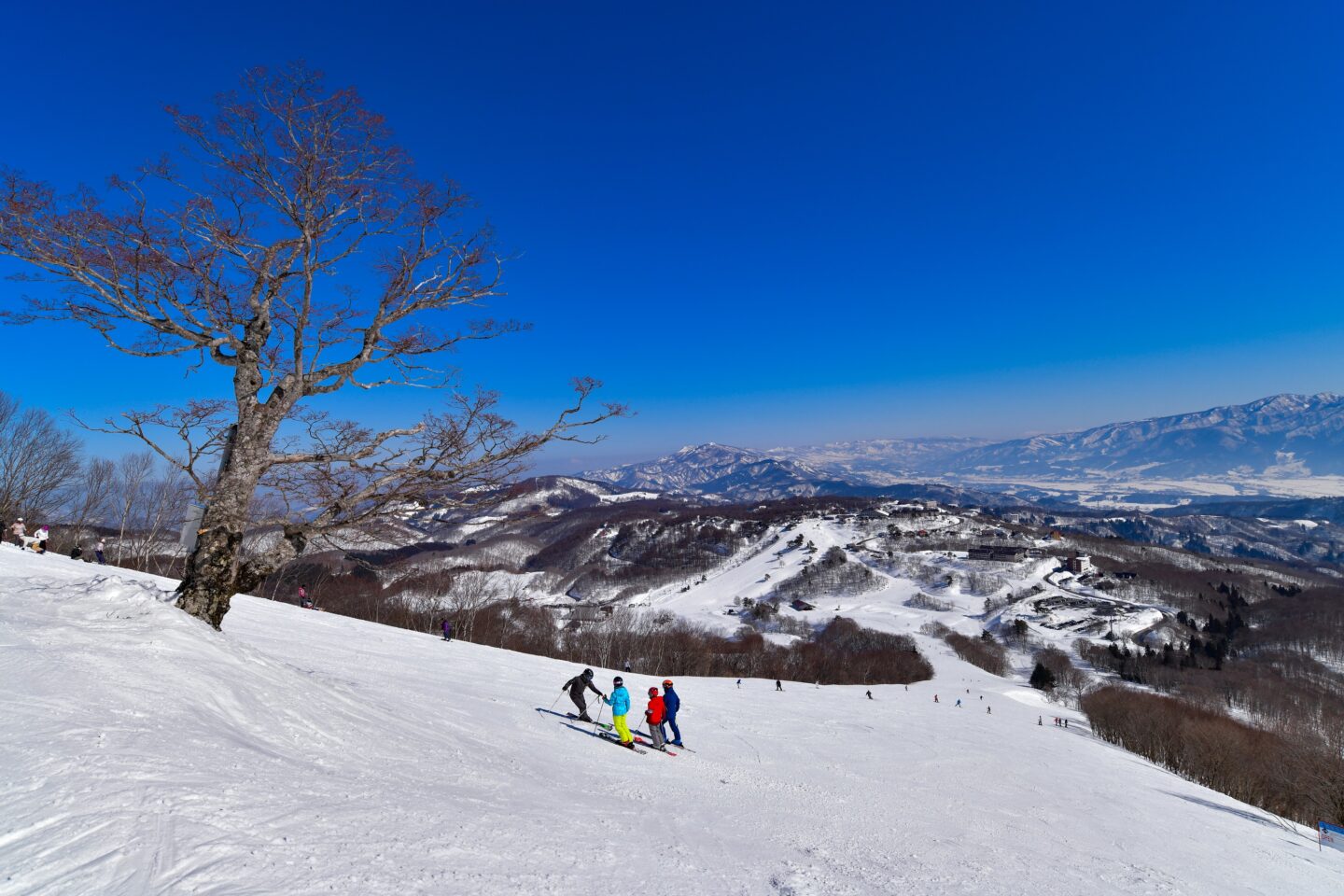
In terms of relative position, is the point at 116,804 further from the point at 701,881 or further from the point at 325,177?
the point at 325,177

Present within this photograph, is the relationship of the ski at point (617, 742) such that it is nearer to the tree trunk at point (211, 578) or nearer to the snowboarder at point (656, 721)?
the snowboarder at point (656, 721)

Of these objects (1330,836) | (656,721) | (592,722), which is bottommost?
(1330,836)

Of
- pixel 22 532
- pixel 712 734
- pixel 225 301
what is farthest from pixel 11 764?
pixel 22 532

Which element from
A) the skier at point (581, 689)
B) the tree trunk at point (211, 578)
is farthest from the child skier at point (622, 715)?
the tree trunk at point (211, 578)

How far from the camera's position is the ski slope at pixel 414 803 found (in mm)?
3900

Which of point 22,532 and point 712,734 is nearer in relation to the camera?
point 712,734

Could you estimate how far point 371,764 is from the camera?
662cm

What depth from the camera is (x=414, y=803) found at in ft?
18.3

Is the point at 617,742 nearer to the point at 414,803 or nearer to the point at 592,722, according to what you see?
the point at 592,722

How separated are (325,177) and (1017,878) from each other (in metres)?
13.2

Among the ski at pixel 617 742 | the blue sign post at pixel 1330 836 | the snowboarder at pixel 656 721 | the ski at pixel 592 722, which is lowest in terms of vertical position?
the blue sign post at pixel 1330 836

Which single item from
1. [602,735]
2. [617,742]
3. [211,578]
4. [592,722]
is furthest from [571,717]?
[211,578]

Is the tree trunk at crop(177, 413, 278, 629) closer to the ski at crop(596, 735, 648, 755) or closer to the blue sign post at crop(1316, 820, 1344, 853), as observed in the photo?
the ski at crop(596, 735, 648, 755)

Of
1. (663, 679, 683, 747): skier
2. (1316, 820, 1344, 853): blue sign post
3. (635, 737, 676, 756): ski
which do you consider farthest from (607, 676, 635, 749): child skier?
(1316, 820, 1344, 853): blue sign post
